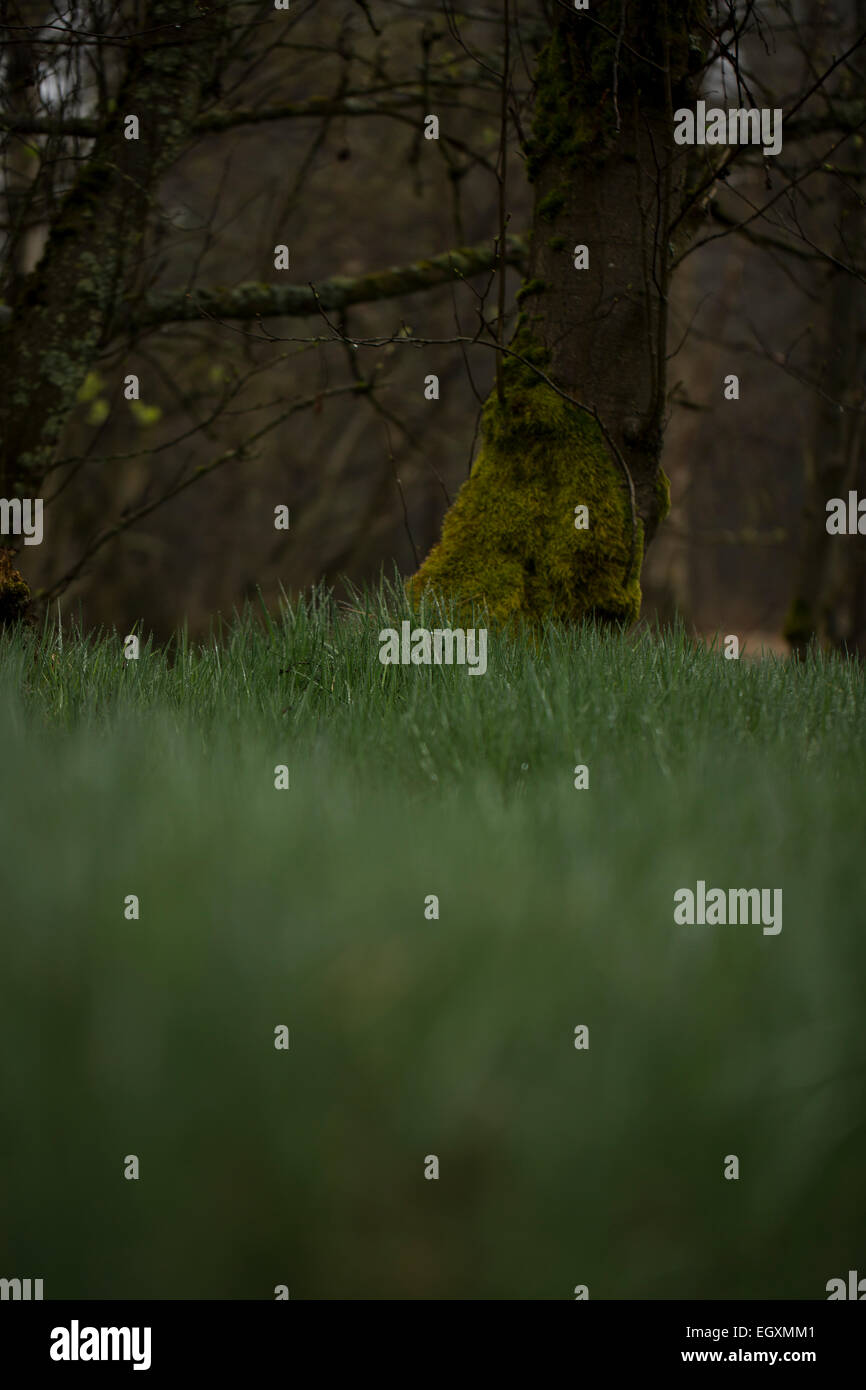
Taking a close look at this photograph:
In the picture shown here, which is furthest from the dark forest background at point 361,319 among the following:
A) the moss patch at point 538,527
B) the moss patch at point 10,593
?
the moss patch at point 10,593

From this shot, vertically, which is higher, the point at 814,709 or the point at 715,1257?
the point at 814,709

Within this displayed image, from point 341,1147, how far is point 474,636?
2.78m

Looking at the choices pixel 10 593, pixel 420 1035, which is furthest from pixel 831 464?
pixel 420 1035

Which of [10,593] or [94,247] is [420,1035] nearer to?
[10,593]

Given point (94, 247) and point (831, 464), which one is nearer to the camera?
point (94, 247)

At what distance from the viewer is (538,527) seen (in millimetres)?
5031

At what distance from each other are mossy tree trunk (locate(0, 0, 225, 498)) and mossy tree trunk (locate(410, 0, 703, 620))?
2.08m

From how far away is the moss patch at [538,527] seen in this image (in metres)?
4.94

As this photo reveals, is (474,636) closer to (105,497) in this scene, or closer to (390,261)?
(105,497)

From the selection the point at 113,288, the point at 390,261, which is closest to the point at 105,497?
the point at 390,261

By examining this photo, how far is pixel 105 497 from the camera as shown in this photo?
14.8m

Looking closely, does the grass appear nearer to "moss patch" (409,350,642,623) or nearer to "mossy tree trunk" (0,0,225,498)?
"moss patch" (409,350,642,623)

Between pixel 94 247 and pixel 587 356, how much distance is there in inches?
108

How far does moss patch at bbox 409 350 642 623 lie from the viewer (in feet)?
16.2
